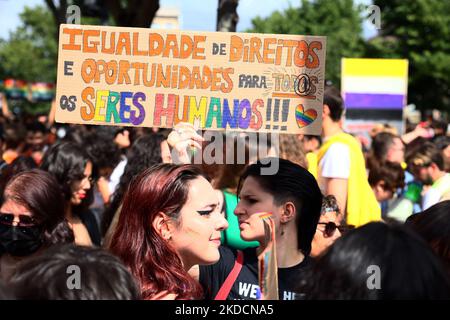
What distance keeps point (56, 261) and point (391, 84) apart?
9364mm

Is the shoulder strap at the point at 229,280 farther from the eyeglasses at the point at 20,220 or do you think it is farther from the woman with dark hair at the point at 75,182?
the woman with dark hair at the point at 75,182

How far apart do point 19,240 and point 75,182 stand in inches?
53.8

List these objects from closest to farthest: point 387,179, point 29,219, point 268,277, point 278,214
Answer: point 268,277
point 278,214
point 29,219
point 387,179

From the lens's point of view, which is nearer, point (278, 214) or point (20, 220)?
point (278, 214)

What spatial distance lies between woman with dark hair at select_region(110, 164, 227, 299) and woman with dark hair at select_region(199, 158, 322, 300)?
0.24m

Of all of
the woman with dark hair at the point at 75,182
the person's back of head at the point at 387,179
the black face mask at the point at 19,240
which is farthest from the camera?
the person's back of head at the point at 387,179

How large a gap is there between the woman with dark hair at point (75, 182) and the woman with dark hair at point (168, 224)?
6.22ft

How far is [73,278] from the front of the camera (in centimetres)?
199

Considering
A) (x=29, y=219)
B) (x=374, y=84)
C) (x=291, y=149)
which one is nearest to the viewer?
(x=29, y=219)

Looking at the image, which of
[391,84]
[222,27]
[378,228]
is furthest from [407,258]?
[391,84]

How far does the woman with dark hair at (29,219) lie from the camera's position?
361 cm
